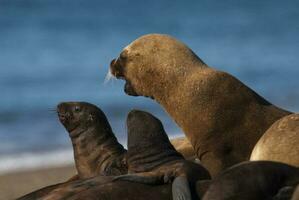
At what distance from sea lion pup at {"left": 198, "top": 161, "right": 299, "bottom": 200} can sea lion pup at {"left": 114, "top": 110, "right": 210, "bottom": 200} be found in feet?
1.01

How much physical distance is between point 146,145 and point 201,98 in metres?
1.68

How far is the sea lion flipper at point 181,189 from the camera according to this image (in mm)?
5223

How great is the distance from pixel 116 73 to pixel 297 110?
565 cm

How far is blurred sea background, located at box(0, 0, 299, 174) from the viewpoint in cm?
1391

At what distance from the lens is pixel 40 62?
20953 mm

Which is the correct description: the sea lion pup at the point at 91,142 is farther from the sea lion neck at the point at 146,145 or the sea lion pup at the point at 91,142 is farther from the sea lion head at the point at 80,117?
the sea lion neck at the point at 146,145

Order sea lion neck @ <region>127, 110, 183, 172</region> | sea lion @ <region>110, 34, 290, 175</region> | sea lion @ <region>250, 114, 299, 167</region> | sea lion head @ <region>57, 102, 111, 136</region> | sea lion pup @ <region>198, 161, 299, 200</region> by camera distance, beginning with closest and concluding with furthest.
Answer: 1. sea lion pup @ <region>198, 161, 299, 200</region>
2. sea lion @ <region>250, 114, 299, 167</region>
3. sea lion neck @ <region>127, 110, 183, 172</region>
4. sea lion @ <region>110, 34, 290, 175</region>
5. sea lion head @ <region>57, 102, 111, 136</region>

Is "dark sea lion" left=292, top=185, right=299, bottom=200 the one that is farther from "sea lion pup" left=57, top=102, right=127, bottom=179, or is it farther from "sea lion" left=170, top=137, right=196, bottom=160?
"sea lion" left=170, top=137, right=196, bottom=160

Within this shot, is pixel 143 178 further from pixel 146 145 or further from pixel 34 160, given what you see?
pixel 34 160

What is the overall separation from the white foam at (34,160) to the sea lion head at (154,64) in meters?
3.10

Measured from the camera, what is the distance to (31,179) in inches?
436

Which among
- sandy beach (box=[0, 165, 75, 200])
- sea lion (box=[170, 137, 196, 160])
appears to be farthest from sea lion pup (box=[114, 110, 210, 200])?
sandy beach (box=[0, 165, 75, 200])

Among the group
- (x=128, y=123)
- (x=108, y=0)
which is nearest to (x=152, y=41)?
(x=128, y=123)

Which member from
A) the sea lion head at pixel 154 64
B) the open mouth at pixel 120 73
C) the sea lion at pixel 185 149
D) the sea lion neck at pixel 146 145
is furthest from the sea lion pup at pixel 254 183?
the open mouth at pixel 120 73
